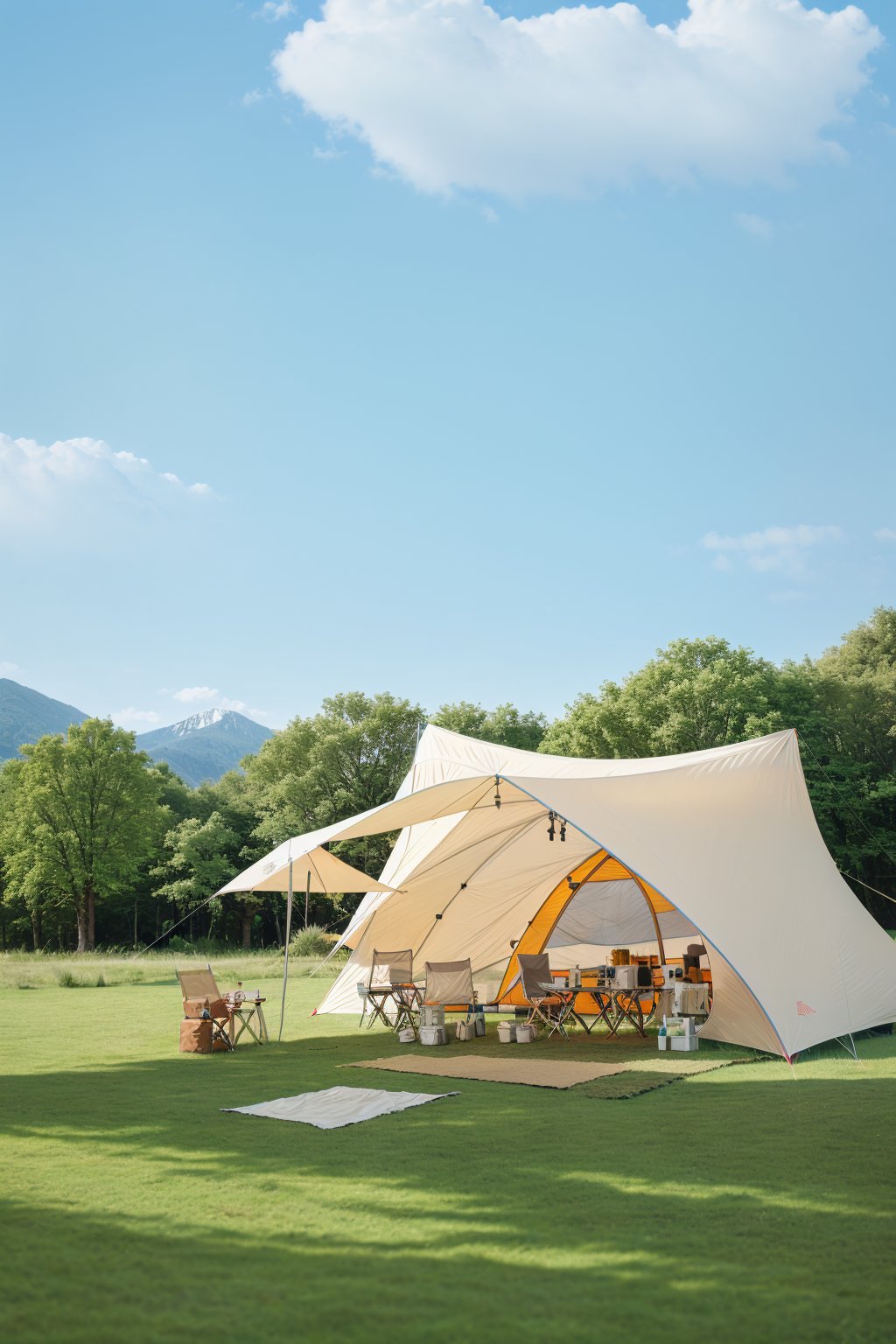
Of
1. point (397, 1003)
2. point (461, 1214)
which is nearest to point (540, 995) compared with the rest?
point (397, 1003)

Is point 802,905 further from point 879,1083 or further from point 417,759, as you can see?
point 417,759

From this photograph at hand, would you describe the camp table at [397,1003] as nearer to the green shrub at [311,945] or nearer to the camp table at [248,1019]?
the camp table at [248,1019]

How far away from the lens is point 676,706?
27.6 meters

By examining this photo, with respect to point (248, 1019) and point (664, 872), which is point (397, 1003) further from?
point (664, 872)

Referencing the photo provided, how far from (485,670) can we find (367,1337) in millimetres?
39270

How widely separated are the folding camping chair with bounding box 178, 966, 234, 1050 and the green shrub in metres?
11.7

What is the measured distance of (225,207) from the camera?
37.1 feet

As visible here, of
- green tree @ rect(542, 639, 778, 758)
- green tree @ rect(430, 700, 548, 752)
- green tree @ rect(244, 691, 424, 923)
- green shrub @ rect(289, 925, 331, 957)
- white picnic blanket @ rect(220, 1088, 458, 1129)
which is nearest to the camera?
white picnic blanket @ rect(220, 1088, 458, 1129)

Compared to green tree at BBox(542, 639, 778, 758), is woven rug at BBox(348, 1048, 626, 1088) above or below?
below

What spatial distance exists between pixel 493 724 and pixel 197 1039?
2727 centimetres

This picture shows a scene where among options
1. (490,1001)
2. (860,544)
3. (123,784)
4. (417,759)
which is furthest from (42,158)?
(860,544)

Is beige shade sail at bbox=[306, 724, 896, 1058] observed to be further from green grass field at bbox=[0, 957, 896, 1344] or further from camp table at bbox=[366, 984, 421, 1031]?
green grass field at bbox=[0, 957, 896, 1344]

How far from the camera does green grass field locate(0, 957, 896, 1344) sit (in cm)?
286

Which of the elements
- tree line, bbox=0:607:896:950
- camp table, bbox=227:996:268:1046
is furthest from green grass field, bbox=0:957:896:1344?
tree line, bbox=0:607:896:950
